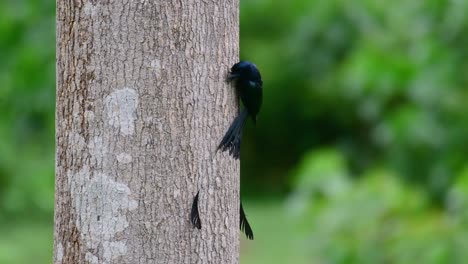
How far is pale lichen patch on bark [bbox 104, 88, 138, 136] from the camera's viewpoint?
1983 millimetres

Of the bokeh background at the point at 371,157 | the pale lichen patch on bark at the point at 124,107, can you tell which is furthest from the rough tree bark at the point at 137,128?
the bokeh background at the point at 371,157

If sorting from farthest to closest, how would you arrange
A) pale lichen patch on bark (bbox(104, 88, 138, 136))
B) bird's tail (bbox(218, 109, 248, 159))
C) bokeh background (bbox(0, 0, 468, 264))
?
bokeh background (bbox(0, 0, 468, 264)) < bird's tail (bbox(218, 109, 248, 159)) < pale lichen patch on bark (bbox(104, 88, 138, 136))

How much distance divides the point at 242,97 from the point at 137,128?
1.01 feet

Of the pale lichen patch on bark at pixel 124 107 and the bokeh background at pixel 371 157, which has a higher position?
the bokeh background at pixel 371 157

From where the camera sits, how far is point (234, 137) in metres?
2.12

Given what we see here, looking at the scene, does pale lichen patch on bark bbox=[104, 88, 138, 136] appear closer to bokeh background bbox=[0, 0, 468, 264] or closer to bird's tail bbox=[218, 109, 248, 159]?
bird's tail bbox=[218, 109, 248, 159]

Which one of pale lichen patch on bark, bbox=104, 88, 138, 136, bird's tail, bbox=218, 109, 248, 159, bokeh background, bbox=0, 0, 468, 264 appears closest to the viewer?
pale lichen patch on bark, bbox=104, 88, 138, 136

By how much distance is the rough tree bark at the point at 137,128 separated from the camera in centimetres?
199

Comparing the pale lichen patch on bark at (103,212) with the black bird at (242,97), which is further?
the black bird at (242,97)

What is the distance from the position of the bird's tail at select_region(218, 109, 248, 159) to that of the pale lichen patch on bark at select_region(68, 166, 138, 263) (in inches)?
10.5

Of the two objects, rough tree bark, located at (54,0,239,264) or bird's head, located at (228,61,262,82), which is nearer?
rough tree bark, located at (54,0,239,264)

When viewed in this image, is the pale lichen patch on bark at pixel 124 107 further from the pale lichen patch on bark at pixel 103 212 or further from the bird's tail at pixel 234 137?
the bird's tail at pixel 234 137

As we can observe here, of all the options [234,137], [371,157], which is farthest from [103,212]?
[371,157]

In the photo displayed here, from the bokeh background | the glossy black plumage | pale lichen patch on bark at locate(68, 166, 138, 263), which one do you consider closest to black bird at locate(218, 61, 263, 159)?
the glossy black plumage
